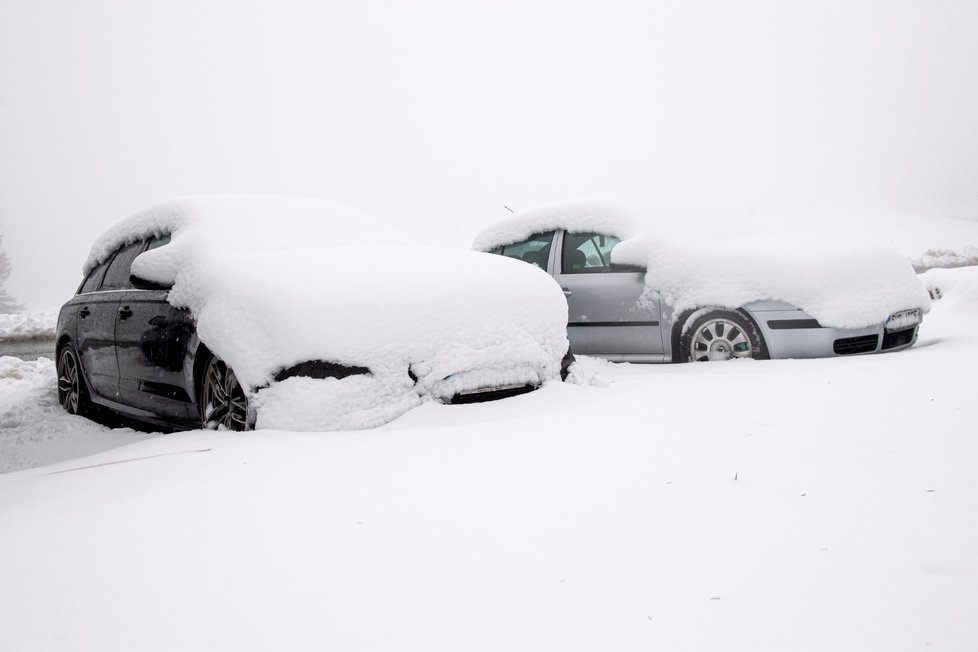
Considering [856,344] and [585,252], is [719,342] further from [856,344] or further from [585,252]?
[585,252]

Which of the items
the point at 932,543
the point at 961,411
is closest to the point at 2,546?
the point at 932,543

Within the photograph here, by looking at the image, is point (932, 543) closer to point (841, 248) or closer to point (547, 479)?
point (547, 479)

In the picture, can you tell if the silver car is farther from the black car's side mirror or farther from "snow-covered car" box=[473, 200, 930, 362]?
the black car's side mirror

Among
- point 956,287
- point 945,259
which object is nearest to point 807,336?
point 956,287

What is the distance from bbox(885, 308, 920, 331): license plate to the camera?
477cm

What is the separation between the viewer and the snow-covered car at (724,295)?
4.68 metres

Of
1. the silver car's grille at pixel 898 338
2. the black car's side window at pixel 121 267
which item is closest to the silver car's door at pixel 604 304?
the silver car's grille at pixel 898 338

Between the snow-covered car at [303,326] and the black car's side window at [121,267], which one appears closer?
the snow-covered car at [303,326]

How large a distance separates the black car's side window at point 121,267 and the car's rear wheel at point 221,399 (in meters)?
1.49

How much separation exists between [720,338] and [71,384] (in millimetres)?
5080

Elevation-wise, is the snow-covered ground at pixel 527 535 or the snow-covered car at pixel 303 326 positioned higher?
the snow-covered car at pixel 303 326

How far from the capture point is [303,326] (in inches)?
120

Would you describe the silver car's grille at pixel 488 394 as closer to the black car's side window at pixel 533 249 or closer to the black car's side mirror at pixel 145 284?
the black car's side mirror at pixel 145 284

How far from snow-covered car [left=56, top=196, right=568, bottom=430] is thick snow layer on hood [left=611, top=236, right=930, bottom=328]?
1.45 meters
